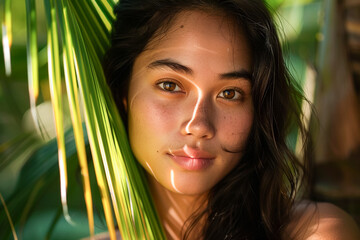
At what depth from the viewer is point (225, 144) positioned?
134 centimetres

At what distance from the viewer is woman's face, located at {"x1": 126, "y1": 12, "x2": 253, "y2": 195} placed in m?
1.29

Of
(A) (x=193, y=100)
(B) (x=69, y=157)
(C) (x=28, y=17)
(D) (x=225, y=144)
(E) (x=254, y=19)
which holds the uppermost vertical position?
(C) (x=28, y=17)

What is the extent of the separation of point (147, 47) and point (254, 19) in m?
0.29

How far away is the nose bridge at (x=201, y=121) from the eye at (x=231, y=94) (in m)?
0.06

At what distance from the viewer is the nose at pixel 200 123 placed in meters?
1.26

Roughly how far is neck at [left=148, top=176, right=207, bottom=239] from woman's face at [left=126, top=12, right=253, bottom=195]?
6.2 inches

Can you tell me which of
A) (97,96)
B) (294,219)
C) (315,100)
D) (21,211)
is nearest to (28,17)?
(97,96)

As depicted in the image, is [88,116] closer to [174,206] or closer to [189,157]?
[189,157]

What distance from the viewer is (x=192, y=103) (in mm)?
1301

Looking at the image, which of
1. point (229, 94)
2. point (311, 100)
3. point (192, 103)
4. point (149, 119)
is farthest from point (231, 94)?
point (311, 100)

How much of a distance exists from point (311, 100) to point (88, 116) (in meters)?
1.09

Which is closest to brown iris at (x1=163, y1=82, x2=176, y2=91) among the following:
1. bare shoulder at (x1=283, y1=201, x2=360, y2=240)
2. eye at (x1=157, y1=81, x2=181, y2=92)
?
eye at (x1=157, y1=81, x2=181, y2=92)

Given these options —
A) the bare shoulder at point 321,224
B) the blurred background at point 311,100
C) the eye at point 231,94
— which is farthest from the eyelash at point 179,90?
the bare shoulder at point 321,224

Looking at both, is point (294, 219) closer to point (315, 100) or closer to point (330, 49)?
point (315, 100)
